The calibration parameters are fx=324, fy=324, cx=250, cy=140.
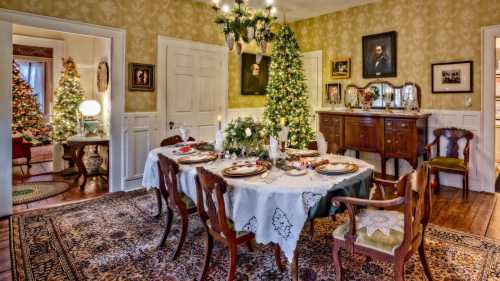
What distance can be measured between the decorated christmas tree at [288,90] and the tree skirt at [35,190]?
3.66m

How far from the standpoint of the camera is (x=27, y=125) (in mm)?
8258

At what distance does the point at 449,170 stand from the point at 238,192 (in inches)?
144

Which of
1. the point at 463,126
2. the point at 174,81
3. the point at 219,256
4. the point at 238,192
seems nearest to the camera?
the point at 238,192

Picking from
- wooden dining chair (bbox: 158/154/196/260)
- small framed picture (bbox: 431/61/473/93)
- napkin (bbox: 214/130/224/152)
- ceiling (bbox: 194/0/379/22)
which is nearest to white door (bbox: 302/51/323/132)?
ceiling (bbox: 194/0/379/22)

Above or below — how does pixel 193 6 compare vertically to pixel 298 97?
above

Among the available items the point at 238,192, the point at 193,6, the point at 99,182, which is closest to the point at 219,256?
the point at 238,192

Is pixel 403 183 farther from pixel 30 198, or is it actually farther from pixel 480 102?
pixel 30 198

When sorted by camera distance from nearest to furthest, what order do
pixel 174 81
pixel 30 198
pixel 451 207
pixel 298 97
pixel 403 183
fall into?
pixel 403 183 < pixel 451 207 < pixel 30 198 < pixel 174 81 < pixel 298 97

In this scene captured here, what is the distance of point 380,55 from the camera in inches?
225

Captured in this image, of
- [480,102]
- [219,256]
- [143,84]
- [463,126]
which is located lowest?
[219,256]

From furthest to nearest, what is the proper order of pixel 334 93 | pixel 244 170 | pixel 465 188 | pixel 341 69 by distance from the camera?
pixel 334 93 < pixel 341 69 < pixel 465 188 < pixel 244 170

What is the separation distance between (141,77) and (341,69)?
3713 mm

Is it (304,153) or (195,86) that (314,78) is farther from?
(304,153)

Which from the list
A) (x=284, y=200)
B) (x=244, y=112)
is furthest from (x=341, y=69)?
(x=284, y=200)
